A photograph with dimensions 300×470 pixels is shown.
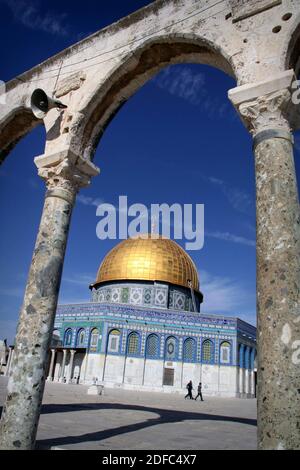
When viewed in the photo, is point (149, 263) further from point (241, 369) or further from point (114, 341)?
point (241, 369)

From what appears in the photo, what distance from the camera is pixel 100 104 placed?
5.23 meters

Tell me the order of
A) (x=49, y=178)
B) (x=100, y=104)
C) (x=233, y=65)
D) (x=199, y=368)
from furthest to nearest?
(x=199, y=368) < (x=100, y=104) < (x=49, y=178) < (x=233, y=65)

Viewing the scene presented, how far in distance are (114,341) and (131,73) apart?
24.6 metres

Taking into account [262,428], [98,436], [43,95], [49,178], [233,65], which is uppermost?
[43,95]

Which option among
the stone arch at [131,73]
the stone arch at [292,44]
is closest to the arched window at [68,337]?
the stone arch at [131,73]

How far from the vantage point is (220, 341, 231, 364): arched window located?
28312mm

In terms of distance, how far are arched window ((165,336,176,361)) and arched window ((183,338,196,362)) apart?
2.67 feet

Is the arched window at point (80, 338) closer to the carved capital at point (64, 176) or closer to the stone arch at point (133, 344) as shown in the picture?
the stone arch at point (133, 344)

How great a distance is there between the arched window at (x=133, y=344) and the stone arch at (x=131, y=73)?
24310 millimetres

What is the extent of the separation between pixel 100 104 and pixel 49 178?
1.27 meters

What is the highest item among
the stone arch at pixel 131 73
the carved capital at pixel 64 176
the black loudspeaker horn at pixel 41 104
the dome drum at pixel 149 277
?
the dome drum at pixel 149 277

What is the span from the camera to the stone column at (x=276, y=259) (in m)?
2.66

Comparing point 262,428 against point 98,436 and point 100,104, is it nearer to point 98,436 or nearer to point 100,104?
point 98,436
